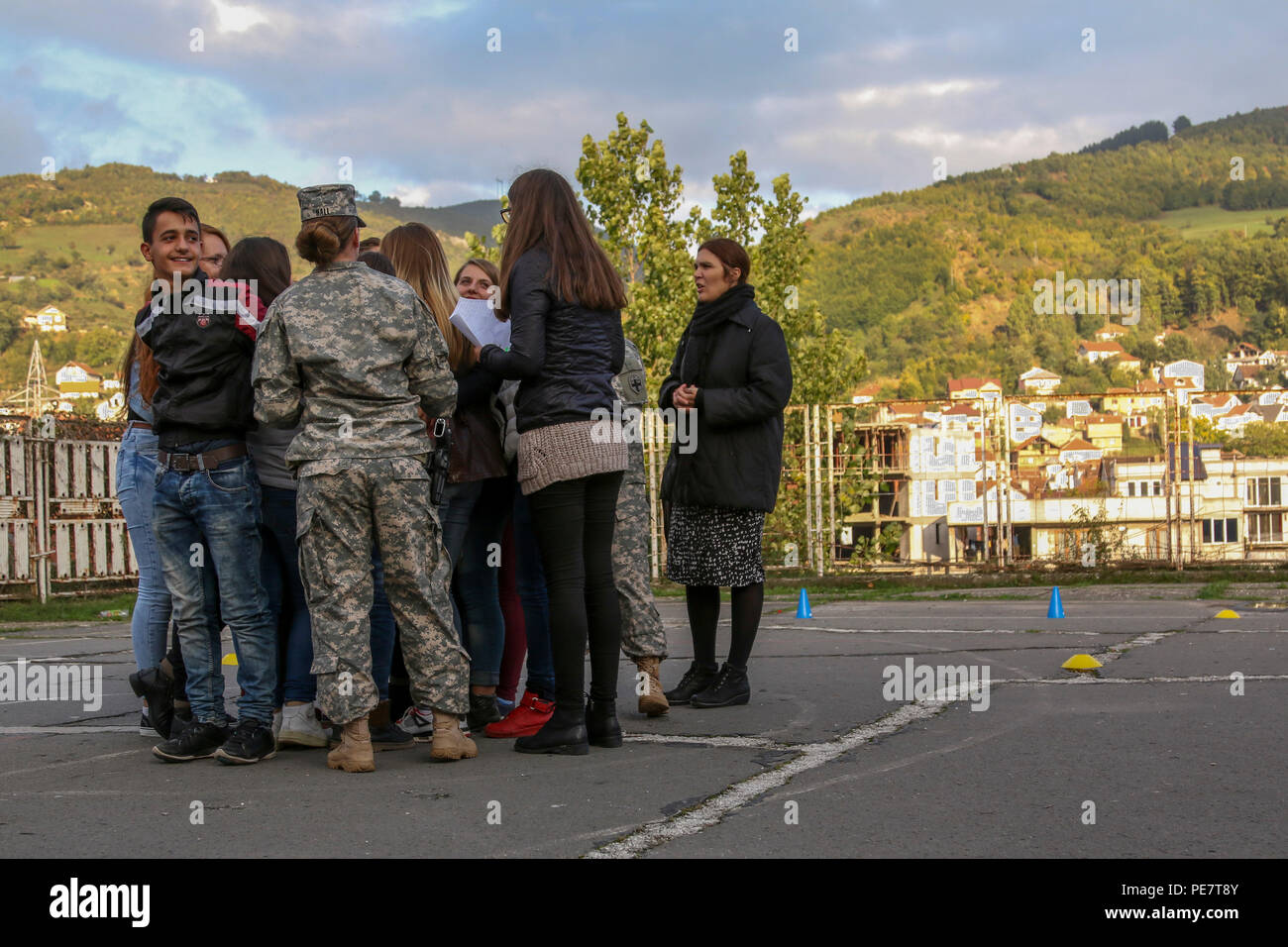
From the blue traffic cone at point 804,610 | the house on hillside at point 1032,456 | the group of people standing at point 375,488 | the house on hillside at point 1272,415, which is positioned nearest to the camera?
the group of people standing at point 375,488

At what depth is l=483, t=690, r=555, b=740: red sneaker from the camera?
17.9ft

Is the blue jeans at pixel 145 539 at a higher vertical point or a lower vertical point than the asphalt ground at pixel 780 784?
higher

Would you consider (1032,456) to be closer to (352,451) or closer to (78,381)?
(352,451)

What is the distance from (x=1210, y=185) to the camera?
546ft

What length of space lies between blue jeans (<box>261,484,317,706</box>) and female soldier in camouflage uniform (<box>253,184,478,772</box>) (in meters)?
0.50

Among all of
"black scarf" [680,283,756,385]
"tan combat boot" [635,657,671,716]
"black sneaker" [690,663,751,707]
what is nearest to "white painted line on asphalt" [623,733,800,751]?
"tan combat boot" [635,657,671,716]

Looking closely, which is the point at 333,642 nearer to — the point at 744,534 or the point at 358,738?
the point at 358,738

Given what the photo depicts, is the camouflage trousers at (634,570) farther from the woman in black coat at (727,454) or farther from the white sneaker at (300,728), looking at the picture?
the white sneaker at (300,728)

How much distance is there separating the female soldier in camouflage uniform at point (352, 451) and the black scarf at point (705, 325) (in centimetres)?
185

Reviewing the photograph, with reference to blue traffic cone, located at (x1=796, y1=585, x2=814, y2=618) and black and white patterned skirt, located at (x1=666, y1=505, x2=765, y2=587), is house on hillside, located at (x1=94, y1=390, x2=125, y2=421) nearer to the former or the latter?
black and white patterned skirt, located at (x1=666, y1=505, x2=765, y2=587)

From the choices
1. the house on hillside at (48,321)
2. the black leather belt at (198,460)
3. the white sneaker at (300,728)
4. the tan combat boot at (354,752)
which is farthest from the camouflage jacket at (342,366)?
the house on hillside at (48,321)

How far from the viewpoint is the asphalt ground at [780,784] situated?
11.4 feet

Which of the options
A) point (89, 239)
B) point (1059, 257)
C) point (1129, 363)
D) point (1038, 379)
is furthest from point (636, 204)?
point (1059, 257)
